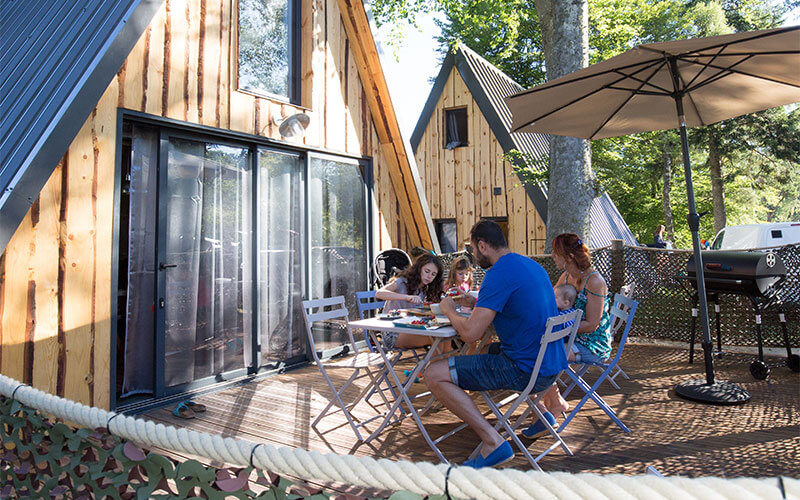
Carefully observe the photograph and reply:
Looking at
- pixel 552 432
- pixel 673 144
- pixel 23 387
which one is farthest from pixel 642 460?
pixel 673 144

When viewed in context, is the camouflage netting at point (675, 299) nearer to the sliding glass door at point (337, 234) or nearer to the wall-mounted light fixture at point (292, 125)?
the sliding glass door at point (337, 234)

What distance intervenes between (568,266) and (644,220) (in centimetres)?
2029

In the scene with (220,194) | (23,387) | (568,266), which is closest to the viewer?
(23,387)

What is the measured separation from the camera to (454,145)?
43.5ft

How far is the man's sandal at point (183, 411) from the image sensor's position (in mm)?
4301

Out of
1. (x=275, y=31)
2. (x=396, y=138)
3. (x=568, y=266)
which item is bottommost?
(x=568, y=266)

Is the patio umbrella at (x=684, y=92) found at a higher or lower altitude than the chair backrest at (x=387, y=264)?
higher

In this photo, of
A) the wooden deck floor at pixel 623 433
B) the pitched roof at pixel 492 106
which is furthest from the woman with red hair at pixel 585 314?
the pitched roof at pixel 492 106

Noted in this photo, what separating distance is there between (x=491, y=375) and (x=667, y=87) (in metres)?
3.53

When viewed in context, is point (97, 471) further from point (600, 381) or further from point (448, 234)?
point (448, 234)

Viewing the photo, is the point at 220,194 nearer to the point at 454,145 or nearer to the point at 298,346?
the point at 298,346

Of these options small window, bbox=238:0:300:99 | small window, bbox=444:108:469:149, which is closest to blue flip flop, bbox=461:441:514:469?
small window, bbox=238:0:300:99

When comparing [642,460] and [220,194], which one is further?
[220,194]

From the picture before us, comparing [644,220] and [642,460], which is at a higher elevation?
[644,220]
